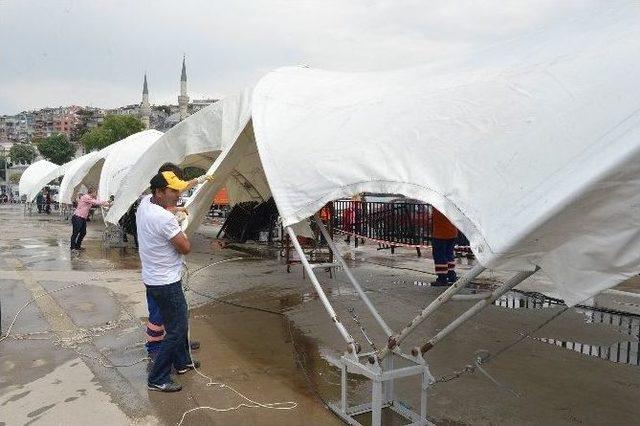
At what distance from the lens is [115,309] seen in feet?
24.4

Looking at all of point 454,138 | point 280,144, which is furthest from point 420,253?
point 454,138

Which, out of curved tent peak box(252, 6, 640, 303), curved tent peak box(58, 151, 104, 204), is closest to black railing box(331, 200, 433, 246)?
curved tent peak box(252, 6, 640, 303)

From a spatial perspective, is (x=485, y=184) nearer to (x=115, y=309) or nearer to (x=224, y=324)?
(x=224, y=324)

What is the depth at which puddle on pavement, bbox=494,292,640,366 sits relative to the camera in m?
5.62

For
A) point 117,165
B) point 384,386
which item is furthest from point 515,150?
point 117,165

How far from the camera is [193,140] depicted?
882 cm

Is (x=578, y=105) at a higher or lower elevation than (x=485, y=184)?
higher

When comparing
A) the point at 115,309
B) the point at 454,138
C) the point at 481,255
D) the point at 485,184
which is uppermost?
the point at 454,138

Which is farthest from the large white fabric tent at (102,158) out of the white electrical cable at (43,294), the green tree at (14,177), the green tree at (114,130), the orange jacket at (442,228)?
the green tree at (14,177)

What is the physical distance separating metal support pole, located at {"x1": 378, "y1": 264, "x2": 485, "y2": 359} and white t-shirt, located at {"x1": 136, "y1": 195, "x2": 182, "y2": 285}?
191 cm

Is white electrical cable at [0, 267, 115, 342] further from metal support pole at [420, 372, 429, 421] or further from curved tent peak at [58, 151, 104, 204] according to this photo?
curved tent peak at [58, 151, 104, 204]

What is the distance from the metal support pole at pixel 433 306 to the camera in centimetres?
337

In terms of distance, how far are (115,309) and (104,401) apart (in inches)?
129

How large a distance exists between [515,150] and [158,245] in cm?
295
